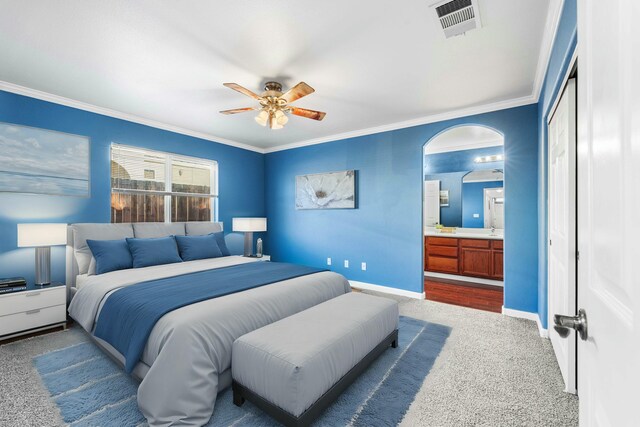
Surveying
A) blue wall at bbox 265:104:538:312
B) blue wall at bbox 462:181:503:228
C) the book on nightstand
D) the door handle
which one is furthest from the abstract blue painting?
blue wall at bbox 462:181:503:228

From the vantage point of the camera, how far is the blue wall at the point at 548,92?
171cm

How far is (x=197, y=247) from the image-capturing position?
3980 millimetres

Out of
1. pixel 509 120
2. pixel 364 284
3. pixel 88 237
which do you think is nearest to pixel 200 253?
pixel 88 237

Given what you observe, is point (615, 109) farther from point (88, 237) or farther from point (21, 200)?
point (21, 200)

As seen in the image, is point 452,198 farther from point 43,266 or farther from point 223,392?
point 43,266

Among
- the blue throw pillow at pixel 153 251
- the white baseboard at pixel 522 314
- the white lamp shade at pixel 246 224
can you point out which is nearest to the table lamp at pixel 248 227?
the white lamp shade at pixel 246 224

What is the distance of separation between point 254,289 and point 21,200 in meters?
2.86

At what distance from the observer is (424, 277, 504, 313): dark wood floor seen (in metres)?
3.99

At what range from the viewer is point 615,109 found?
54 centimetres

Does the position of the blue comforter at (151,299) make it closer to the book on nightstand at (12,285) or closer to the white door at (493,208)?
the book on nightstand at (12,285)

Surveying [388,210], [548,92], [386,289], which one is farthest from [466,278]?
[548,92]

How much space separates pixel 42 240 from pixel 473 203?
6.35 metres

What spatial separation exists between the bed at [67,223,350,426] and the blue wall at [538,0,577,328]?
80.7 inches

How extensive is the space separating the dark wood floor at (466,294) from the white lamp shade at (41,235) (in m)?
4.62
